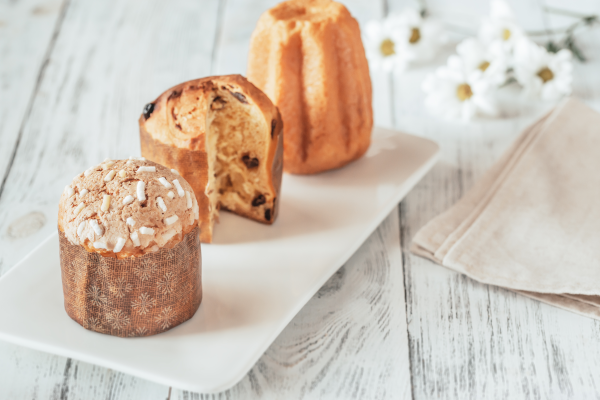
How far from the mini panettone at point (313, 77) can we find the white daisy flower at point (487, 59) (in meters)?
0.52

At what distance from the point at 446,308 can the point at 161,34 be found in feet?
5.70

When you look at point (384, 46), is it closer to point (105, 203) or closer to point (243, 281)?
point (243, 281)

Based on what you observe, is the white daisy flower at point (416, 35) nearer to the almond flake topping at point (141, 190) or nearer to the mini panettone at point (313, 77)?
the mini panettone at point (313, 77)

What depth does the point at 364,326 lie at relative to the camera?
145 centimetres

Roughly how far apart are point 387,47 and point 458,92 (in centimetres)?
38

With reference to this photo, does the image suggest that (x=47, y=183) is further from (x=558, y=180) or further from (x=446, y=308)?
(x=558, y=180)

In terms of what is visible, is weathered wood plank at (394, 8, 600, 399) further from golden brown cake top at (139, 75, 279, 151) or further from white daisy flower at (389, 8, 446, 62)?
white daisy flower at (389, 8, 446, 62)

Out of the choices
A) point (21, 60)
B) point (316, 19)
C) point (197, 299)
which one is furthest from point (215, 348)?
point (21, 60)

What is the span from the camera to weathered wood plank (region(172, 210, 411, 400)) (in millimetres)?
1299

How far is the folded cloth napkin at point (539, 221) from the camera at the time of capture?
1.51 m

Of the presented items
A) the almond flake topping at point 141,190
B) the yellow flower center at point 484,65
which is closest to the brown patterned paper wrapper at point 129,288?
the almond flake topping at point 141,190

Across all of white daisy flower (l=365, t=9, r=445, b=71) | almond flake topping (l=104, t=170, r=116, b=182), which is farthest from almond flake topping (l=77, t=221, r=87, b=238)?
white daisy flower (l=365, t=9, r=445, b=71)

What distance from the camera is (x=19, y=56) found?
8.18ft

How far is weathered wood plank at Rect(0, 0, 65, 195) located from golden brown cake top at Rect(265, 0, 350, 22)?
0.93 meters
